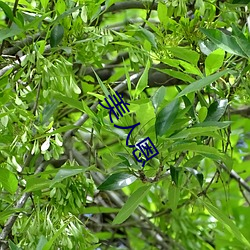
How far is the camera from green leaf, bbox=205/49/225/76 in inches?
35.5

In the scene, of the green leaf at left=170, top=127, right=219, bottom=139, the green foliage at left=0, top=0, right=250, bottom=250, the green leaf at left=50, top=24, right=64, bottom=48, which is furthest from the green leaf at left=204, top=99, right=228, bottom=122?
the green leaf at left=50, top=24, right=64, bottom=48

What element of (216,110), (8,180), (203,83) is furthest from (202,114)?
(8,180)

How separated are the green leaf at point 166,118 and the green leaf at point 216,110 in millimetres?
94

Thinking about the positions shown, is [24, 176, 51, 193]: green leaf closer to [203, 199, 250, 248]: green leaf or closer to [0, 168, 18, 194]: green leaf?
[0, 168, 18, 194]: green leaf

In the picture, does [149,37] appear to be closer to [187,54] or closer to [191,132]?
[187,54]

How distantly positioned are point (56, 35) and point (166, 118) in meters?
0.20

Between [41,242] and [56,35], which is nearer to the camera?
[41,242]

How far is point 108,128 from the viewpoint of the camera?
32.5 inches

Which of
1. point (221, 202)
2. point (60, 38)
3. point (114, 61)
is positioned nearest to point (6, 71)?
point (60, 38)

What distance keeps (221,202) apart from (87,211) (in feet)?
1.62

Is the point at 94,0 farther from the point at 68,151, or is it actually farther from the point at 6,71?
the point at 68,151

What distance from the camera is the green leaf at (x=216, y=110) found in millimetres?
914

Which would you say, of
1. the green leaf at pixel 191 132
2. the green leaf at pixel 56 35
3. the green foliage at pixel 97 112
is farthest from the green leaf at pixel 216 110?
the green leaf at pixel 56 35

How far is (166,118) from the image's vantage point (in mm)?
823
